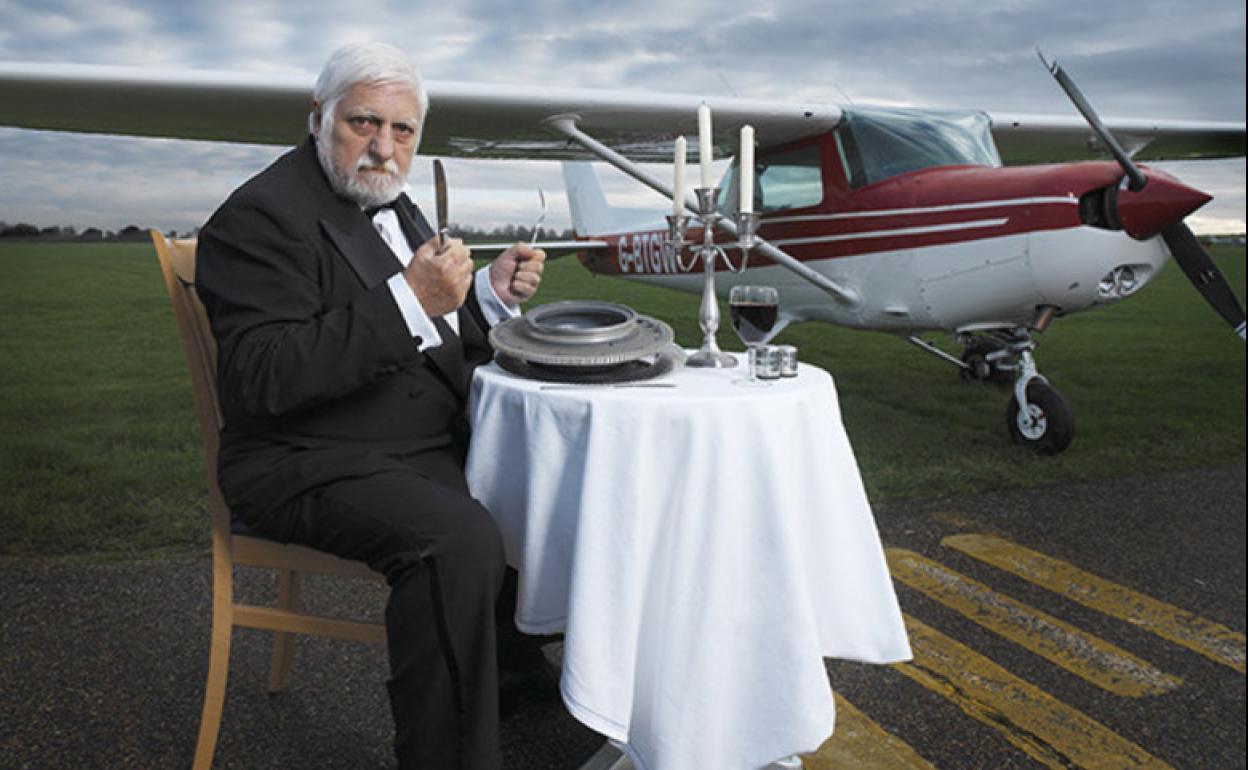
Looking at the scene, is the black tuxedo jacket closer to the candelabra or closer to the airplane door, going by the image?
the candelabra

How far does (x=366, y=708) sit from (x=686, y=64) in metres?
4.25

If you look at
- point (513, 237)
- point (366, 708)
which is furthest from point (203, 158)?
point (366, 708)

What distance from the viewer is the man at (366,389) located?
4.29ft

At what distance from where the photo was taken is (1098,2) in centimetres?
443

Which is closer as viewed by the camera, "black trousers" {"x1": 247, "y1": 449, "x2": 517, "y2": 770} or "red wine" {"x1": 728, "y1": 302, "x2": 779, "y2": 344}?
"black trousers" {"x1": 247, "y1": 449, "x2": 517, "y2": 770}

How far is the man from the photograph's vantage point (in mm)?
1307

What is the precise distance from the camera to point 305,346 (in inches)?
53.5

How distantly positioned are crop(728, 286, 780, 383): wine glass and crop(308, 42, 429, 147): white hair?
2.47 ft

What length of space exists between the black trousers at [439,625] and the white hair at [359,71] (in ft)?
2.46

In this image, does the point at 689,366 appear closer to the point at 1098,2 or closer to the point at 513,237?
the point at 513,237

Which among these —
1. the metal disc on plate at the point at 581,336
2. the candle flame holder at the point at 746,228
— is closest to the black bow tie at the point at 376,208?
the metal disc on plate at the point at 581,336

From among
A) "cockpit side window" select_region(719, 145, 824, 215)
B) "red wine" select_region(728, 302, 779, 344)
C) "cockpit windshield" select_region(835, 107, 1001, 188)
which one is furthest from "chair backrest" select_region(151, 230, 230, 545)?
"cockpit windshield" select_region(835, 107, 1001, 188)

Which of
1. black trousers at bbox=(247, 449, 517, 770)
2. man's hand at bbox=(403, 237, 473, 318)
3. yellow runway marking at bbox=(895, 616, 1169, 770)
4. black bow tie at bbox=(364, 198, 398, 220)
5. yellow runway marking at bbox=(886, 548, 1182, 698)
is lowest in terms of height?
yellow runway marking at bbox=(886, 548, 1182, 698)

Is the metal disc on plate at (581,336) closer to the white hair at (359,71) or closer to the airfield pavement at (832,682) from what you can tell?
the white hair at (359,71)
